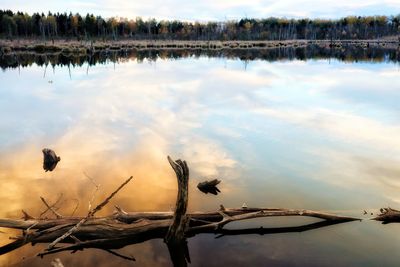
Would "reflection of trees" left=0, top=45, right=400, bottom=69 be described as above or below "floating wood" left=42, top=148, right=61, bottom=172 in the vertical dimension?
above

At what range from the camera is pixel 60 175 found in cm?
1705

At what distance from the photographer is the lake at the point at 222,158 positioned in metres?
11.4

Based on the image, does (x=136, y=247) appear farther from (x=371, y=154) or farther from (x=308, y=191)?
(x=371, y=154)

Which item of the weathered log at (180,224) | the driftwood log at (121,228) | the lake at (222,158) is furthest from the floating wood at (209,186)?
the weathered log at (180,224)

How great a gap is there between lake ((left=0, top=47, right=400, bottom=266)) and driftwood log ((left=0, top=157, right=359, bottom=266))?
10.1 inches

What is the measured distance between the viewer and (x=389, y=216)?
42.2 feet

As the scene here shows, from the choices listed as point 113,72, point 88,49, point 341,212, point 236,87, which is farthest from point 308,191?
point 88,49

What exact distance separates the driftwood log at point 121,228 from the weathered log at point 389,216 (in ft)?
9.48

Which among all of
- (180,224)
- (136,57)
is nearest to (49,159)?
(180,224)

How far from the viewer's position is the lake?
1144 cm

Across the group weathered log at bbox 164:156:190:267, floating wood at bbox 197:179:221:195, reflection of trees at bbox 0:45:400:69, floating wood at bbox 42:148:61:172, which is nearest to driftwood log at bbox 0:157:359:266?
weathered log at bbox 164:156:190:267

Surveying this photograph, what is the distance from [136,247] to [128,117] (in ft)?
62.0

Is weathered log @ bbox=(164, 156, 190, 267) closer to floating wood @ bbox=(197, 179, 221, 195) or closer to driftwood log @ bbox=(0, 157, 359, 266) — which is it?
driftwood log @ bbox=(0, 157, 359, 266)

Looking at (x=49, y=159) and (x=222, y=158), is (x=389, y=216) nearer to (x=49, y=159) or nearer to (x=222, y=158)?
(x=222, y=158)
